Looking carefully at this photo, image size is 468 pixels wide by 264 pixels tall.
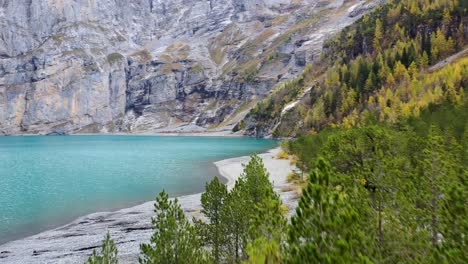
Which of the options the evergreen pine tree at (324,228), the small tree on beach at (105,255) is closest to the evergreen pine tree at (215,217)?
the small tree on beach at (105,255)

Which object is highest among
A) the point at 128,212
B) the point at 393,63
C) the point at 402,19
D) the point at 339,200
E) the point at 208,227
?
the point at 402,19

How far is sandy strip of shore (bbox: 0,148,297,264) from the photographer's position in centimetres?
2556

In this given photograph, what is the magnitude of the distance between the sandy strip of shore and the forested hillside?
6749 centimetres

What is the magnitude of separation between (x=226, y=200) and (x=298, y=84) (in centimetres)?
18157

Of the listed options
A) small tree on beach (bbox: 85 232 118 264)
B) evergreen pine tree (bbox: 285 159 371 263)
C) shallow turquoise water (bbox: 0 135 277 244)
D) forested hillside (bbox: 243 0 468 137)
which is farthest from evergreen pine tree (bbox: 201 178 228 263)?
forested hillside (bbox: 243 0 468 137)

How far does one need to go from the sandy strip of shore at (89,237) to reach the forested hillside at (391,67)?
67.5 m

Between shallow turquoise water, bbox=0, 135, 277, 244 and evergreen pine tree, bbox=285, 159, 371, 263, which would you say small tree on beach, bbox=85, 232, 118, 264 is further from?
shallow turquoise water, bbox=0, 135, 277, 244

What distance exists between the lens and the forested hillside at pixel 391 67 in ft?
315

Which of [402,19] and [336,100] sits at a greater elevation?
[402,19]

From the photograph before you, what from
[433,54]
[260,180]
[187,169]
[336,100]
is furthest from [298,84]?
[260,180]

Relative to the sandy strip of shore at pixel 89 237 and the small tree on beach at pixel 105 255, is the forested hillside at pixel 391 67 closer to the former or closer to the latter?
the sandy strip of shore at pixel 89 237

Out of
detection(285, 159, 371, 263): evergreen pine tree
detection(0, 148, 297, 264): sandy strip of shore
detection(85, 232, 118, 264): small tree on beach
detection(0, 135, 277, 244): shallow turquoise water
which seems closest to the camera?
detection(285, 159, 371, 263): evergreen pine tree

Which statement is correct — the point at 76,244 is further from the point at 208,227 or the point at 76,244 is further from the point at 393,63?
the point at 393,63

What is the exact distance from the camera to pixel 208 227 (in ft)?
66.6
